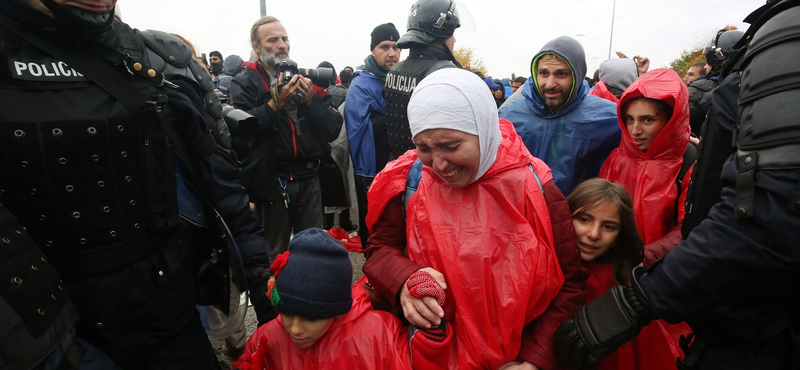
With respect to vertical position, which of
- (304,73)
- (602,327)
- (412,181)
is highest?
(304,73)

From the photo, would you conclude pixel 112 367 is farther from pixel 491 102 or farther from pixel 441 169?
pixel 491 102

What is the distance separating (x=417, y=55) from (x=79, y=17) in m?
2.27

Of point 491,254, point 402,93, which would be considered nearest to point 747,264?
point 491,254

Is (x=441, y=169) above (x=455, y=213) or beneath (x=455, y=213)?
above

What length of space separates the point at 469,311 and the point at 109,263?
123cm

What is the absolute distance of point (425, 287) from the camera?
4.68 feet

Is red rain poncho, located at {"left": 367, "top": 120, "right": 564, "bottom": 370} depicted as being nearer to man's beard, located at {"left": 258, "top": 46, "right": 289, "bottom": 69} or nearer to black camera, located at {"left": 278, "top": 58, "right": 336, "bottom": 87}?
black camera, located at {"left": 278, "top": 58, "right": 336, "bottom": 87}

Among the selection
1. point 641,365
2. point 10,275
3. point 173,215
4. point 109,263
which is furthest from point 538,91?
point 10,275

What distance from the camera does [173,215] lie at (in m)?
1.51

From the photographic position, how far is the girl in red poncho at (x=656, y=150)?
2154mm

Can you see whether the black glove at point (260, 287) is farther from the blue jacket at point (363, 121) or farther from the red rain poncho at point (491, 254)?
the blue jacket at point (363, 121)

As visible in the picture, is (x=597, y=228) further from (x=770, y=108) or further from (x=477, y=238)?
(x=770, y=108)

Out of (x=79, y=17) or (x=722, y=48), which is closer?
(x=79, y=17)

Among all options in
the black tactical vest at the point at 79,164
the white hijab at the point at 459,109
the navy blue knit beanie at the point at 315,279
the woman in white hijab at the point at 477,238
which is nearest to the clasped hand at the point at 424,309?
the woman in white hijab at the point at 477,238
